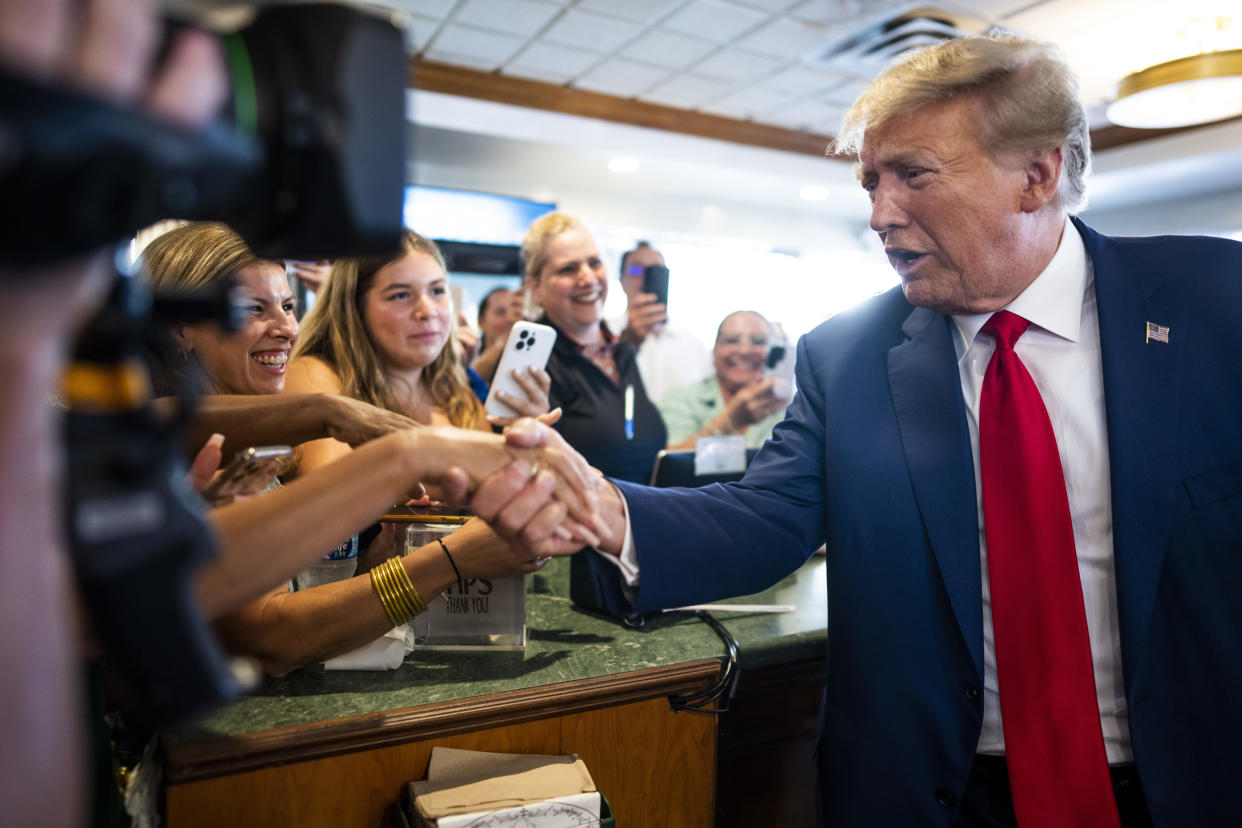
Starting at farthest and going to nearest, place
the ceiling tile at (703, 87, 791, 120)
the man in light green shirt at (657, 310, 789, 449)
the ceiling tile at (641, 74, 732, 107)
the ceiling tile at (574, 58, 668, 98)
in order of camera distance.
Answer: the ceiling tile at (703, 87, 791, 120)
the ceiling tile at (641, 74, 732, 107)
the ceiling tile at (574, 58, 668, 98)
the man in light green shirt at (657, 310, 789, 449)

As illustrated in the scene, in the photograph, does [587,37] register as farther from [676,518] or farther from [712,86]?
[676,518]

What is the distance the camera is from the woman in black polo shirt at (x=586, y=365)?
9.34 feet

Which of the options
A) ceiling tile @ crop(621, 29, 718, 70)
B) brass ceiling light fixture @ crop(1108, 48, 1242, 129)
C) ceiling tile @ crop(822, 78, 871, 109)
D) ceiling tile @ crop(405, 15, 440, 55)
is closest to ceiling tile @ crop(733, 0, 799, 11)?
ceiling tile @ crop(621, 29, 718, 70)

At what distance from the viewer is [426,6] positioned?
4.37 m

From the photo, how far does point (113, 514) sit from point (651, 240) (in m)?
7.75

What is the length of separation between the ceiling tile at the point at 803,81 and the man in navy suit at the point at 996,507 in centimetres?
438

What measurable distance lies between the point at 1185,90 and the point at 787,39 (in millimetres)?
2191

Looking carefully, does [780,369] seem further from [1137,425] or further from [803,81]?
[803,81]

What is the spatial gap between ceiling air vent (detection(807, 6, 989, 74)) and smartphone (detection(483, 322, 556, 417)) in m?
3.35

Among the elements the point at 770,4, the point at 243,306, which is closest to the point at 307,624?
the point at 243,306

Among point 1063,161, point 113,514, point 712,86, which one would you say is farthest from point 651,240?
point 113,514

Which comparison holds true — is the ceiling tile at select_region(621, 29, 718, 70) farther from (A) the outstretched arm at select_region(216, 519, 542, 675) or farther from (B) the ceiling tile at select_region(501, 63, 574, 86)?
(A) the outstretched arm at select_region(216, 519, 542, 675)

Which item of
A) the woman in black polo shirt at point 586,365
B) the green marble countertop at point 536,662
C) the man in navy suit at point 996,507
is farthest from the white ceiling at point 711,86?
the green marble countertop at point 536,662

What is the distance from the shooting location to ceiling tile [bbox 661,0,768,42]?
14.4 feet
